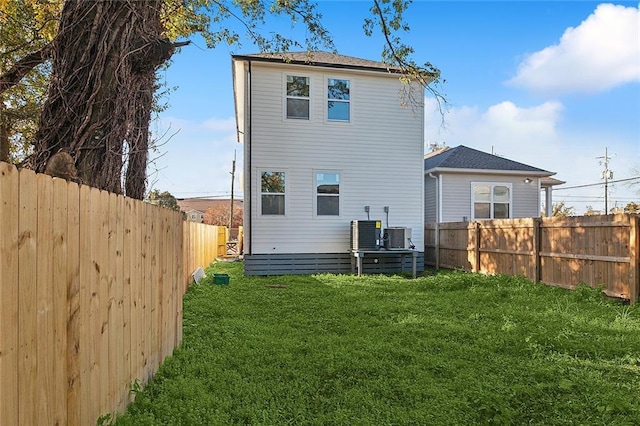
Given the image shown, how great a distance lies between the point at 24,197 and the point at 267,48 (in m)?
6.20

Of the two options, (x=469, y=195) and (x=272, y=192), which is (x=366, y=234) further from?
(x=469, y=195)

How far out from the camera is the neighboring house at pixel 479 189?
13.9 metres

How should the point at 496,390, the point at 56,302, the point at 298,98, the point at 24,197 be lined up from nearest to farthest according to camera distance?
the point at 24,197 < the point at 56,302 < the point at 496,390 < the point at 298,98

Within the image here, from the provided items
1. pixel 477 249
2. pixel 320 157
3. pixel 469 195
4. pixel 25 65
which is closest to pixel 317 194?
pixel 320 157

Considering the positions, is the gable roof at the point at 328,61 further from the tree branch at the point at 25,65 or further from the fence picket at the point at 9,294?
the fence picket at the point at 9,294

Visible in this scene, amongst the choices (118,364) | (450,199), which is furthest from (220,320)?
(450,199)

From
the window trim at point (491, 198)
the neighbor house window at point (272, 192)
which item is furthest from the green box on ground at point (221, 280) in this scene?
the window trim at point (491, 198)

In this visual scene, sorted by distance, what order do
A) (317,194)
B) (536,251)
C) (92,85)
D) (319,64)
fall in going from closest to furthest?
(92,85), (536,251), (319,64), (317,194)

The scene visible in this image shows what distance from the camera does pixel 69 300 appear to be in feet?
5.87

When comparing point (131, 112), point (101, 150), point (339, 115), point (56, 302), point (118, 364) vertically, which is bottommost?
point (118, 364)

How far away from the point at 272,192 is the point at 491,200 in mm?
8271

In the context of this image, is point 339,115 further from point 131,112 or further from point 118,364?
point 118,364

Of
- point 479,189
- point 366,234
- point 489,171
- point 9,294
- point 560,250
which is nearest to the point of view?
point 9,294

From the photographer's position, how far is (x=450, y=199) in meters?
14.0
